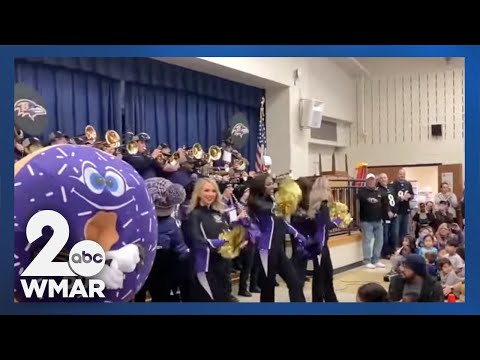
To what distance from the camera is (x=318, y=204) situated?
10.1 ft

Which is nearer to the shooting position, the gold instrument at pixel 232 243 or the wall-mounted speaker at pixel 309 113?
the gold instrument at pixel 232 243

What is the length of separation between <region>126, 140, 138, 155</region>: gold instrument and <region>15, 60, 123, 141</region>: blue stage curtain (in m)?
0.09

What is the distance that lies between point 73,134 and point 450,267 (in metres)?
2.04

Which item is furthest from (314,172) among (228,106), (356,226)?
(228,106)

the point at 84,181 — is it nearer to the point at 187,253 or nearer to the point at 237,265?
the point at 187,253

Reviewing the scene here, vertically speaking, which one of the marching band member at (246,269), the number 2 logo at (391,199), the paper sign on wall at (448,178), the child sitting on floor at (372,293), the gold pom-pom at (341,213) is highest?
the paper sign on wall at (448,178)

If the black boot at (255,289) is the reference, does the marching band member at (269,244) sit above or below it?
above

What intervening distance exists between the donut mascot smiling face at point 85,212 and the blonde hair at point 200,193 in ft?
0.73

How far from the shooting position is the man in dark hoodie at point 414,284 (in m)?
3.03

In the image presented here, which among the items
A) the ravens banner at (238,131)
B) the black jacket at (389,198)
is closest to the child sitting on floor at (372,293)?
the black jacket at (389,198)

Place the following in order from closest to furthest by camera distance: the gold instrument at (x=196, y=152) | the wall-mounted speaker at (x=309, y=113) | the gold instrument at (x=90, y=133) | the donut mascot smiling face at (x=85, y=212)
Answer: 1. the donut mascot smiling face at (x=85, y=212)
2. the gold instrument at (x=90, y=133)
3. the gold instrument at (x=196, y=152)
4. the wall-mounted speaker at (x=309, y=113)

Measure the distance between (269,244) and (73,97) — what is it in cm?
127

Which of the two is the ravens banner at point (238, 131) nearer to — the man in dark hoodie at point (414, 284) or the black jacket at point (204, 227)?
the black jacket at point (204, 227)

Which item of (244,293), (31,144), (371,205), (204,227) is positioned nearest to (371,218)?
(371,205)
